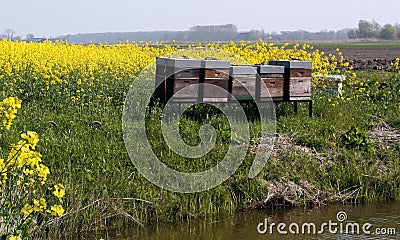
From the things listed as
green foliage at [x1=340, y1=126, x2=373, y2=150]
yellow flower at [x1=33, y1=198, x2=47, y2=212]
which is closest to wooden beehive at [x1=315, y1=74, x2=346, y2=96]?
green foliage at [x1=340, y1=126, x2=373, y2=150]

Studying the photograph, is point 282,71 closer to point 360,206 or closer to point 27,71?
point 360,206

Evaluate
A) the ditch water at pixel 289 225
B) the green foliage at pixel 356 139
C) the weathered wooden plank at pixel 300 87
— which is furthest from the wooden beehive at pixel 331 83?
the ditch water at pixel 289 225

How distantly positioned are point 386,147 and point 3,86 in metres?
6.65

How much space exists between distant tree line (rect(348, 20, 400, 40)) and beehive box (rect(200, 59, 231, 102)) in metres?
108

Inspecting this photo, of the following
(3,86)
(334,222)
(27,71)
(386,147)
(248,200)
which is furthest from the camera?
(27,71)

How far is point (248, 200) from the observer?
878cm

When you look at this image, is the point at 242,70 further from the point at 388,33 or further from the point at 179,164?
the point at 388,33

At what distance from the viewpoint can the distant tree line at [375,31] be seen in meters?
115

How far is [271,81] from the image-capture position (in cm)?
1153

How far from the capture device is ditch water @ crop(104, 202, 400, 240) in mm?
7660

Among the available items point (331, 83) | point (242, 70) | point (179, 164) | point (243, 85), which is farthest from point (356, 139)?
point (331, 83)

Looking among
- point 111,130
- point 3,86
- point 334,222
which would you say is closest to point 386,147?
point 334,222

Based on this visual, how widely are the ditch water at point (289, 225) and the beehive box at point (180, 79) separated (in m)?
2.76

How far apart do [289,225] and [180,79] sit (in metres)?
3.50
